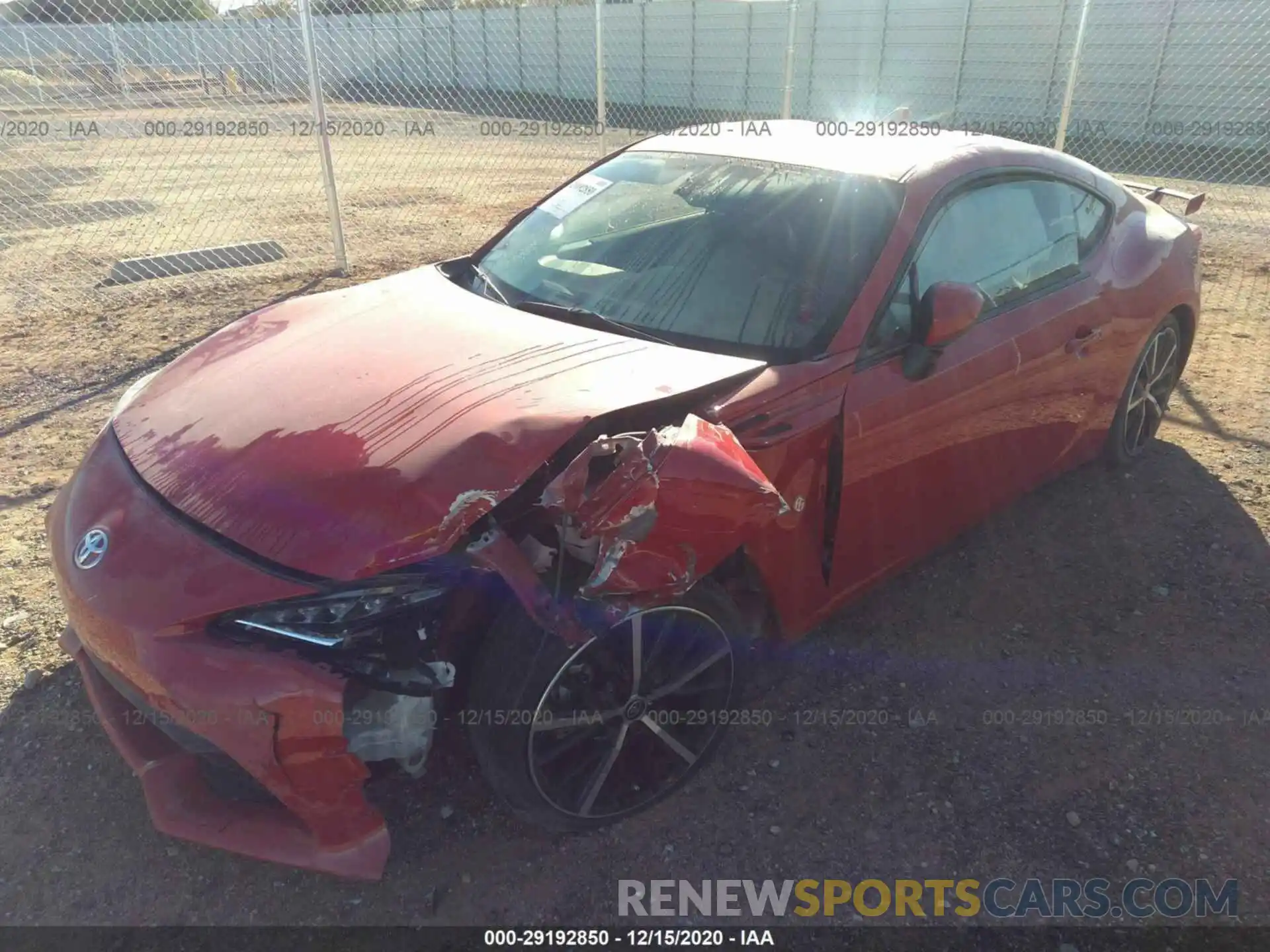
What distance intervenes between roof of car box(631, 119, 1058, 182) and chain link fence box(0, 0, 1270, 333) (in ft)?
1.09

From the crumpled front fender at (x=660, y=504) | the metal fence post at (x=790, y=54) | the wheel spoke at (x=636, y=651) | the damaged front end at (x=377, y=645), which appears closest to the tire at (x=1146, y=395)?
the crumpled front fender at (x=660, y=504)

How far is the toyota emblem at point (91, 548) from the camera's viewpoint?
212 cm

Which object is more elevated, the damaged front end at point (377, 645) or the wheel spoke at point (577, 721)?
the damaged front end at point (377, 645)

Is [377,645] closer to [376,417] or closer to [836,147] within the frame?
[376,417]

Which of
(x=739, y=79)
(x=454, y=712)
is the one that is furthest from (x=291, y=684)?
(x=739, y=79)

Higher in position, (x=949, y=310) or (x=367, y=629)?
(x=949, y=310)

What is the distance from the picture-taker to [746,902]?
2.29 metres

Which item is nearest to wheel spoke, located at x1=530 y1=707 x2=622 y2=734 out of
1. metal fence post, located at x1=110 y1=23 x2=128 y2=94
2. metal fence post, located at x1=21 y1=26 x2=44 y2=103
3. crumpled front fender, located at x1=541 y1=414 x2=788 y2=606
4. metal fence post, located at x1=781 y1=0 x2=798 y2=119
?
crumpled front fender, located at x1=541 y1=414 x2=788 y2=606

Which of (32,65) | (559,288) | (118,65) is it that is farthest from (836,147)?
(32,65)

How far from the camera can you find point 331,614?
78.7 inches

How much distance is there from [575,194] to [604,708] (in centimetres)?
219

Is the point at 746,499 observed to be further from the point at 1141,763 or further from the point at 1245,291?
the point at 1245,291

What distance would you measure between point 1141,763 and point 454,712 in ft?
6.78

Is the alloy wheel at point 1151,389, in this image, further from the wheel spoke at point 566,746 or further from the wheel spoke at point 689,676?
the wheel spoke at point 566,746
